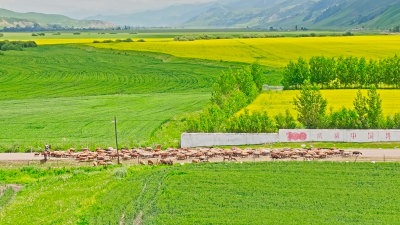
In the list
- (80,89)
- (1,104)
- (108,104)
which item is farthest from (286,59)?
(1,104)

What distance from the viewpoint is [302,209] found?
3544 cm

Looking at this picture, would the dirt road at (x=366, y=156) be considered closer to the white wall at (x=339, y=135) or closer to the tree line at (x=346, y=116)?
the white wall at (x=339, y=135)

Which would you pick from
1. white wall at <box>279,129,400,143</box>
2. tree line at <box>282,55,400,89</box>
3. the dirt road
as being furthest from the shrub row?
the dirt road

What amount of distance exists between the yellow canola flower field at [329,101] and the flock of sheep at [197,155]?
19771 millimetres

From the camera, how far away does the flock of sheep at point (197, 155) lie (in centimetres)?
5006

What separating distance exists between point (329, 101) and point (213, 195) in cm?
4496

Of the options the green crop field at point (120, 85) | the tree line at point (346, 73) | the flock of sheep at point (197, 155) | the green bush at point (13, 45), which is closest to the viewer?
the flock of sheep at point (197, 155)

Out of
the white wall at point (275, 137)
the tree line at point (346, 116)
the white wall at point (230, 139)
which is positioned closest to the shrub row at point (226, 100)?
the white wall at point (230, 139)

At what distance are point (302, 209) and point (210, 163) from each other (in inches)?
566

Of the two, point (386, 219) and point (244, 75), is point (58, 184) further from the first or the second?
point (244, 75)

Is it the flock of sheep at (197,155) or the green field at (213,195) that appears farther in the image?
the flock of sheep at (197,155)

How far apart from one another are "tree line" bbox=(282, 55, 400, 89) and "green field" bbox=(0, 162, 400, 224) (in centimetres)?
4678

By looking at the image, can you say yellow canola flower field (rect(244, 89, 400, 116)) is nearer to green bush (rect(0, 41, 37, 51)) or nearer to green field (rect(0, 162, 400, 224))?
green field (rect(0, 162, 400, 224))

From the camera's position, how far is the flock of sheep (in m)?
50.1
